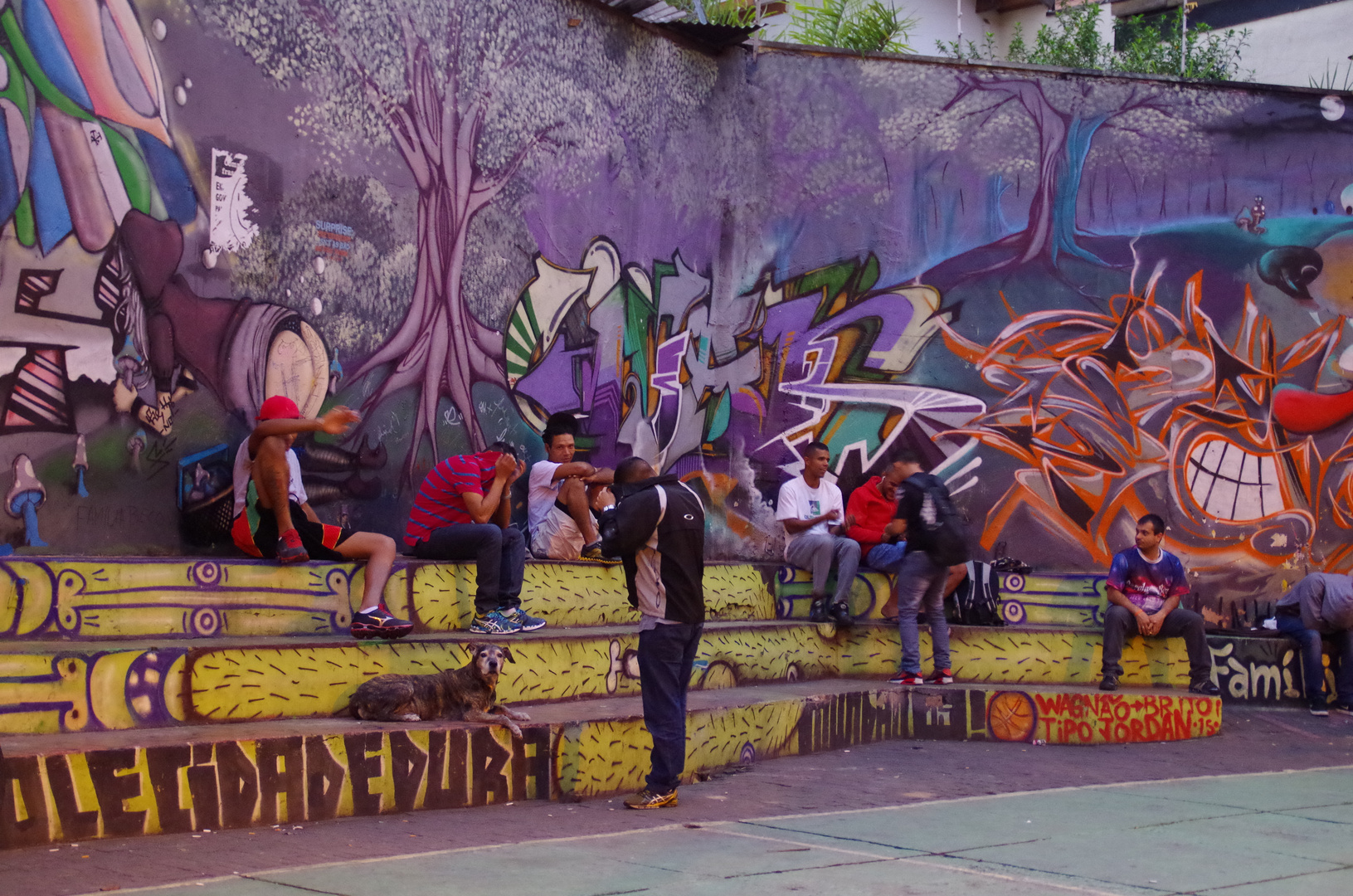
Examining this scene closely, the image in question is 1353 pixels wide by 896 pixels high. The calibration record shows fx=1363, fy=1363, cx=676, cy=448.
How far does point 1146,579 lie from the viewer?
10875 millimetres

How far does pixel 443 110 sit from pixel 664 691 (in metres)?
4.95

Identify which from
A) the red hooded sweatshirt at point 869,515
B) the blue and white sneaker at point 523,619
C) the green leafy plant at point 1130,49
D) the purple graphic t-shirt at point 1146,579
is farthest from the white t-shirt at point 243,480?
the green leafy plant at point 1130,49

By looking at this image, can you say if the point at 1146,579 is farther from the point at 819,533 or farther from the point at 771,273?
the point at 771,273

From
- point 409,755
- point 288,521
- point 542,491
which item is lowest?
point 409,755

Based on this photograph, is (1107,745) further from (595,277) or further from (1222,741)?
(595,277)

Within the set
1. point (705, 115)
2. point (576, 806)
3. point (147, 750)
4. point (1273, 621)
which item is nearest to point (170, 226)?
point (147, 750)

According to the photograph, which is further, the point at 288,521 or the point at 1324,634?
the point at 1324,634

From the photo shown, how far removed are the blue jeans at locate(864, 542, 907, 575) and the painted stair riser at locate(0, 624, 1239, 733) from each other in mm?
491

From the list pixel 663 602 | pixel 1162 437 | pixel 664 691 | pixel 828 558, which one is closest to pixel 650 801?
pixel 664 691

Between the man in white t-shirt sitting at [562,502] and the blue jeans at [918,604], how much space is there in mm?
2351

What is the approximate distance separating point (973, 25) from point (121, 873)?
16.8 meters

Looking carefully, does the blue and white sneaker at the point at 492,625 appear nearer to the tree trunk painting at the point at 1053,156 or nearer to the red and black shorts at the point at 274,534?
the red and black shorts at the point at 274,534

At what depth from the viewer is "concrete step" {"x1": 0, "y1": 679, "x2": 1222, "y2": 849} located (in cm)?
553

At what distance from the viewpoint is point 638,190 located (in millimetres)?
11555
